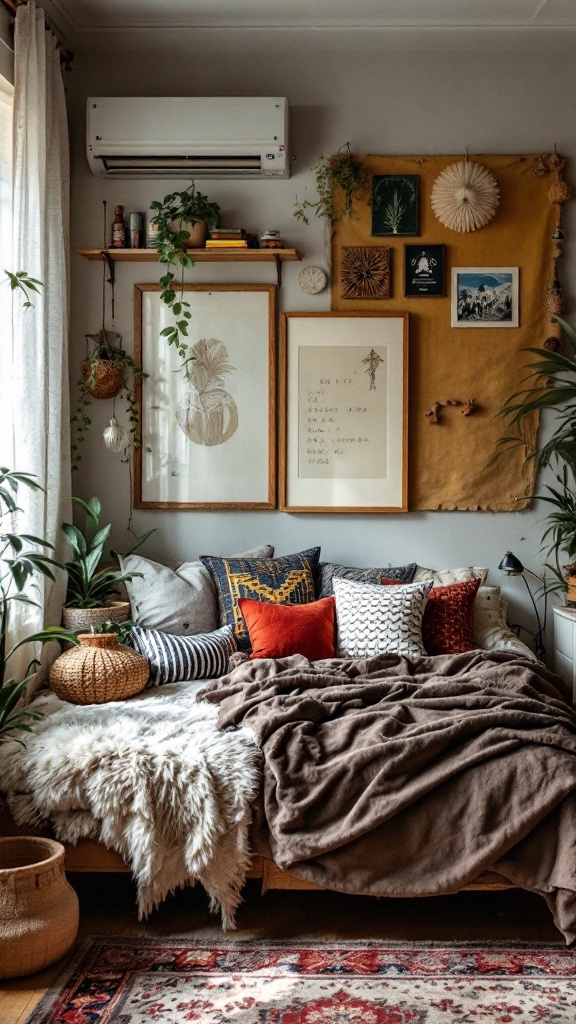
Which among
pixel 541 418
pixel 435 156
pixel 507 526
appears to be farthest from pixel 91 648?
pixel 435 156

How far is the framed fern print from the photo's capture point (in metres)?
4.06

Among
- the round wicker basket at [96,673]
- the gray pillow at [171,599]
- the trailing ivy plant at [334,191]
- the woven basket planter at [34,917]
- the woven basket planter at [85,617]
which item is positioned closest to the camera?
the woven basket planter at [34,917]

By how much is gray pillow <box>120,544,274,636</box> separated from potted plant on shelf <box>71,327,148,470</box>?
0.64 m

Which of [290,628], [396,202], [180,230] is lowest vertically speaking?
[290,628]

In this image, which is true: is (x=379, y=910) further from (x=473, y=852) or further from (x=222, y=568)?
(x=222, y=568)

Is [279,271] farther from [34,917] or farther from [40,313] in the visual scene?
[34,917]

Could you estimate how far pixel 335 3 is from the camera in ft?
12.3

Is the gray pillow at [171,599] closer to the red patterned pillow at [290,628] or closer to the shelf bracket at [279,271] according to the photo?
the red patterned pillow at [290,628]

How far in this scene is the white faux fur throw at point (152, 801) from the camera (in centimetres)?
249

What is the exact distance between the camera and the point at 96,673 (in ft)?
10.4

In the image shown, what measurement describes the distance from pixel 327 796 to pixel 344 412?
6.43 ft

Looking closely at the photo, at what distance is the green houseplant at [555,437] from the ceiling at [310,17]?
4.14 ft

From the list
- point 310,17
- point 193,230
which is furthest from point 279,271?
point 310,17

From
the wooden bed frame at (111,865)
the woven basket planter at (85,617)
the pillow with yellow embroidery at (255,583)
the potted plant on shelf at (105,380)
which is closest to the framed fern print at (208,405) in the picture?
the potted plant on shelf at (105,380)
